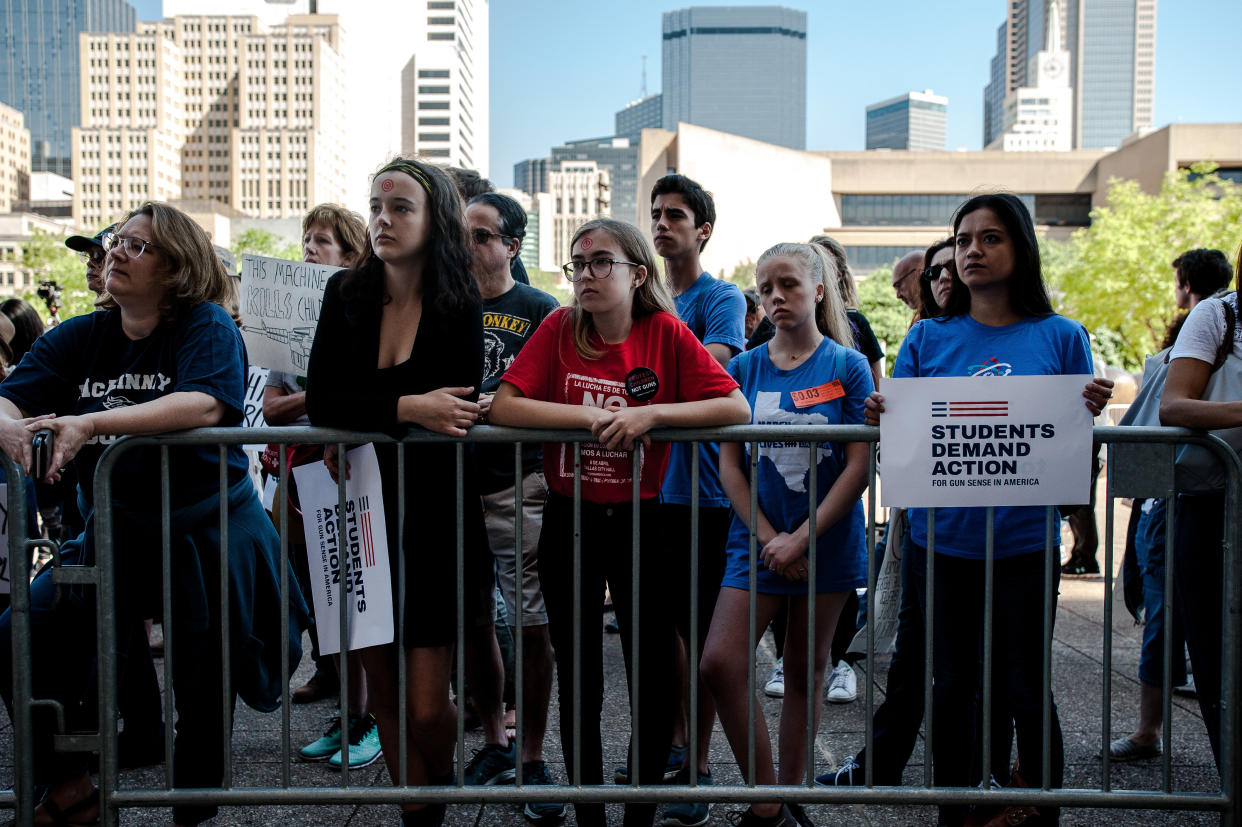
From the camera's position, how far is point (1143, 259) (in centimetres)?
4241

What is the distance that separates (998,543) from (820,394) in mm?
775

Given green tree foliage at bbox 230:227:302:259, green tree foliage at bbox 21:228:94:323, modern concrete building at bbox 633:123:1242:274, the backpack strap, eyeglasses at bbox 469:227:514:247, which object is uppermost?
modern concrete building at bbox 633:123:1242:274

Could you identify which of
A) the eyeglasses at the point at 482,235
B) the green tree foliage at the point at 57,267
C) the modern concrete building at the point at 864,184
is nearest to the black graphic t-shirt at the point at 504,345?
the eyeglasses at the point at 482,235

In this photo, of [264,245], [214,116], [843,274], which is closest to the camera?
[843,274]

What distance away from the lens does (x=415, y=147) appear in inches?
7165

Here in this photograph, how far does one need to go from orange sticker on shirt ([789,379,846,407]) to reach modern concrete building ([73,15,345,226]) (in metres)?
153

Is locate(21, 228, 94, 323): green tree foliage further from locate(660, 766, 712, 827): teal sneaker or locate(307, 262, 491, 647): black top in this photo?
locate(660, 766, 712, 827): teal sneaker

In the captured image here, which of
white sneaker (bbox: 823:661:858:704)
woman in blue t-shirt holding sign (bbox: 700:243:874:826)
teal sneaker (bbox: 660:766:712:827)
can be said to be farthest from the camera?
white sneaker (bbox: 823:661:858:704)

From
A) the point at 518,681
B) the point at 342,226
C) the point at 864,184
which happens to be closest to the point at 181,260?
the point at 342,226

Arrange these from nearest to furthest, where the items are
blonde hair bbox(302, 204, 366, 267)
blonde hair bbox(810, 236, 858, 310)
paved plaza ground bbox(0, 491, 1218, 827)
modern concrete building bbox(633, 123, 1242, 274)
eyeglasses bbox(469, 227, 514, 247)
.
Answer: paved plaza ground bbox(0, 491, 1218, 827) < eyeglasses bbox(469, 227, 514, 247) < blonde hair bbox(302, 204, 366, 267) < blonde hair bbox(810, 236, 858, 310) < modern concrete building bbox(633, 123, 1242, 274)

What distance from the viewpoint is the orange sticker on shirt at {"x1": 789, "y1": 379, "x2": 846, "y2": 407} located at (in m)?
3.64

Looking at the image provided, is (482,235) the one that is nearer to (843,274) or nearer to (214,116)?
(843,274)

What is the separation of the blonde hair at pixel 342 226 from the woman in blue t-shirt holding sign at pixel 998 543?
2.72m

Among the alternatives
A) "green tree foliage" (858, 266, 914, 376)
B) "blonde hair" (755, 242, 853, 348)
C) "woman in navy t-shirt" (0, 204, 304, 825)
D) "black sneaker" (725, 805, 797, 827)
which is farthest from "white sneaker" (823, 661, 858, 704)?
"green tree foliage" (858, 266, 914, 376)
